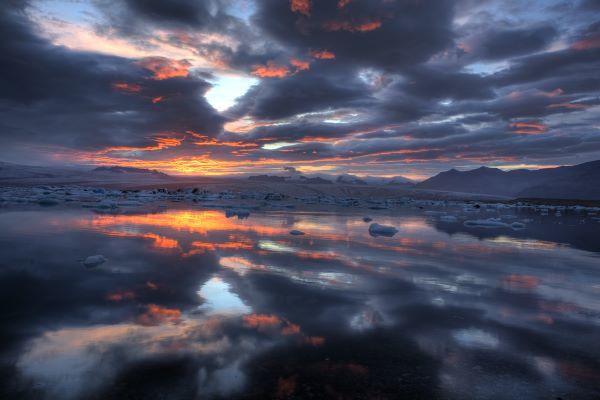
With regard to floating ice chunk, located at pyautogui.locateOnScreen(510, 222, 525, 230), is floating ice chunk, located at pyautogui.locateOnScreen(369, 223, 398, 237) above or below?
above

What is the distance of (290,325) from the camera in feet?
16.4

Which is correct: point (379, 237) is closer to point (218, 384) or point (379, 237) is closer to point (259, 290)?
point (259, 290)

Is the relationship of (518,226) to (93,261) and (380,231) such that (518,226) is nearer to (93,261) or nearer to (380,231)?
(380,231)

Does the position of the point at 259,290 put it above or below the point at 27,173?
below

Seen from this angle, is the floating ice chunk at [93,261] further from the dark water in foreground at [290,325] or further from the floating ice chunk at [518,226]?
the floating ice chunk at [518,226]

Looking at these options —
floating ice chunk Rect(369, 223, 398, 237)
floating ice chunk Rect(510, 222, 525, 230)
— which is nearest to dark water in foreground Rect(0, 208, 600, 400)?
floating ice chunk Rect(369, 223, 398, 237)

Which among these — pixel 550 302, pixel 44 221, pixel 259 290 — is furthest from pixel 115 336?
pixel 44 221

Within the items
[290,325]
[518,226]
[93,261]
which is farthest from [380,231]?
[290,325]

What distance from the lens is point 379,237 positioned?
14.7m

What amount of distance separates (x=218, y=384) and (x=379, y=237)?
12.0 m

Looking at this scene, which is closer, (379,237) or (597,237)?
(379,237)

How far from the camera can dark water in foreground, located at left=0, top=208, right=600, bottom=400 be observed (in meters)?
3.49

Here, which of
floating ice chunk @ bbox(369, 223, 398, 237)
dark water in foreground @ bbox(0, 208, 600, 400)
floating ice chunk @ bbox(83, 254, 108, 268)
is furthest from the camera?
floating ice chunk @ bbox(369, 223, 398, 237)

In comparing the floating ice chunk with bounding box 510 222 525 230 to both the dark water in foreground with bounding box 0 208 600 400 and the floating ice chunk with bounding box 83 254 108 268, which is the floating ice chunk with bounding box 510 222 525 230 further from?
the floating ice chunk with bounding box 83 254 108 268
